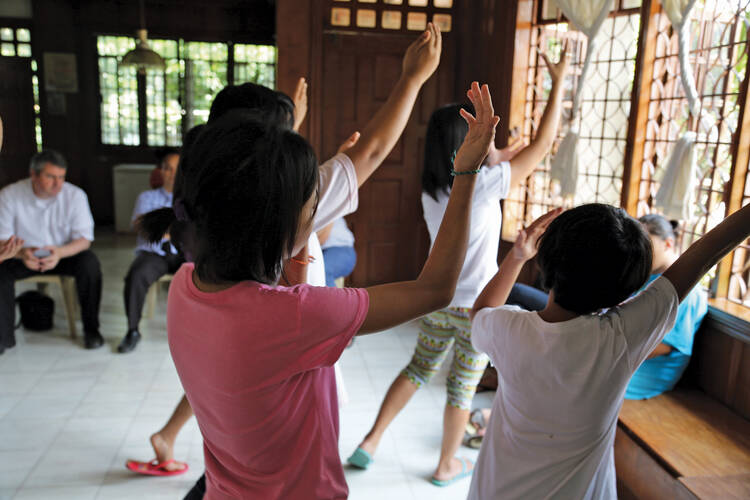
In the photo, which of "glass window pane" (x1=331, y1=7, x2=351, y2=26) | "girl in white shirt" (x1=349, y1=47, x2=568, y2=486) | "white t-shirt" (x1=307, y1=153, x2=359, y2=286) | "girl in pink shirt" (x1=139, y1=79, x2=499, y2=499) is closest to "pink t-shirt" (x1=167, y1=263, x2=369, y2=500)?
"girl in pink shirt" (x1=139, y1=79, x2=499, y2=499)

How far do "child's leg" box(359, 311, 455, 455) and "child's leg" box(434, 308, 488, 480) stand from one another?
0.19ft

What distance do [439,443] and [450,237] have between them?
2.00 metres

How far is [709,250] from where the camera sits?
1.12m

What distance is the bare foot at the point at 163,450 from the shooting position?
2334 mm

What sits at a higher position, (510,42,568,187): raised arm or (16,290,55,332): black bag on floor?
(510,42,568,187): raised arm

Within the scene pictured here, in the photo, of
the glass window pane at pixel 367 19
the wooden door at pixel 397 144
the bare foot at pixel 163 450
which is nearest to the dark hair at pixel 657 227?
the bare foot at pixel 163 450

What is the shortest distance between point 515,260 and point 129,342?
9.96 feet

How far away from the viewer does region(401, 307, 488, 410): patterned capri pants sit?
7.15ft

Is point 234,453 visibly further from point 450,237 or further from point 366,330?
point 450,237

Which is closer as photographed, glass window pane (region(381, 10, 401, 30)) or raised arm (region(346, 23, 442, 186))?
raised arm (region(346, 23, 442, 186))

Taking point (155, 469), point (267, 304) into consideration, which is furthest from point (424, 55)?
point (155, 469)

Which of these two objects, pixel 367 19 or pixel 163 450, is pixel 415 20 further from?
pixel 163 450

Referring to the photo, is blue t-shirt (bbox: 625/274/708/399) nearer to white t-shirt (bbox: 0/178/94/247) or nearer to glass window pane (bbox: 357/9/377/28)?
glass window pane (bbox: 357/9/377/28)

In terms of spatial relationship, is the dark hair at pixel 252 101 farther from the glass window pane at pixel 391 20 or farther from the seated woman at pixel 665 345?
the glass window pane at pixel 391 20
